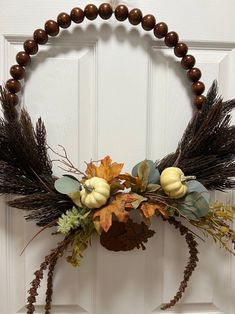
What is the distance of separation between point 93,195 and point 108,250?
19 cm

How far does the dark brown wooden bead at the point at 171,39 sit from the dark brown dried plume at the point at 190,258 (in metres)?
0.37

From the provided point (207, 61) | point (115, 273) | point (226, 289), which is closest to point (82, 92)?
point (207, 61)

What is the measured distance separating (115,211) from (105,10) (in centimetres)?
41

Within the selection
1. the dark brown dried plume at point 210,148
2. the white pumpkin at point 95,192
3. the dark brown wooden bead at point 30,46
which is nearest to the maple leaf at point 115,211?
the white pumpkin at point 95,192

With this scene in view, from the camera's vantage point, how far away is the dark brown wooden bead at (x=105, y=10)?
0.78 metres

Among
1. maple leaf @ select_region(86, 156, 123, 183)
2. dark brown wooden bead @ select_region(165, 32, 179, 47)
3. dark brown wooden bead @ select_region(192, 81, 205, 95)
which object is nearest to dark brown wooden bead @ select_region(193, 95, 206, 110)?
dark brown wooden bead @ select_region(192, 81, 205, 95)

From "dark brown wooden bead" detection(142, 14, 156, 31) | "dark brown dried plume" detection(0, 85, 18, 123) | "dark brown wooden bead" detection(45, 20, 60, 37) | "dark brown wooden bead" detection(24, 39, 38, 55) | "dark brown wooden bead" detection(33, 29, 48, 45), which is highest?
"dark brown wooden bead" detection(142, 14, 156, 31)

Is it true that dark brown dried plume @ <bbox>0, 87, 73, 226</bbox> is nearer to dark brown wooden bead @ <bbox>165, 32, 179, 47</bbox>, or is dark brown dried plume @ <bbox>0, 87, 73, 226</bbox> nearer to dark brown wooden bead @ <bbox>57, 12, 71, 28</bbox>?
dark brown wooden bead @ <bbox>57, 12, 71, 28</bbox>

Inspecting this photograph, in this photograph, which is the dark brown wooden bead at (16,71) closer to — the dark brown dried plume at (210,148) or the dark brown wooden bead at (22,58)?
the dark brown wooden bead at (22,58)

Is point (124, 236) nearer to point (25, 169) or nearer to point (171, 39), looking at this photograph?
point (25, 169)

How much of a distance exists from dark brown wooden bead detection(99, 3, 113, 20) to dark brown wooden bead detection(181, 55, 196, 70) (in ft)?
0.60

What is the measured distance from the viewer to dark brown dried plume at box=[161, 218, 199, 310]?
2.62 ft

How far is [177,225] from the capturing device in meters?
0.81

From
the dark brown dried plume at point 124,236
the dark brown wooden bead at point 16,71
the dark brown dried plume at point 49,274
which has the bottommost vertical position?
the dark brown dried plume at point 49,274
